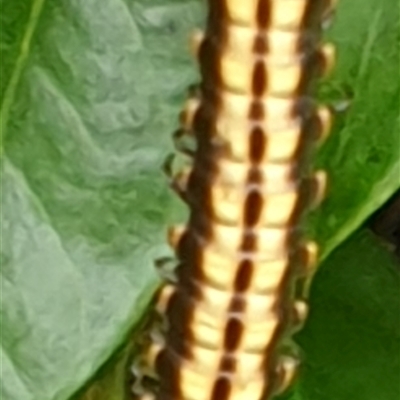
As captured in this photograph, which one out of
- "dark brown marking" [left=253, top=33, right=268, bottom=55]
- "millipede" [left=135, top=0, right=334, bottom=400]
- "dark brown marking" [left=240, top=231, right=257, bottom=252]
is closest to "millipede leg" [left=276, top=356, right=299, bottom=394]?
"millipede" [left=135, top=0, right=334, bottom=400]

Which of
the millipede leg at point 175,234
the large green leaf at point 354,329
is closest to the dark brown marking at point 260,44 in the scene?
the millipede leg at point 175,234

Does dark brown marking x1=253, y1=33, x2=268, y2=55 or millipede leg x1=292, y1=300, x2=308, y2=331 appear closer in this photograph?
dark brown marking x1=253, y1=33, x2=268, y2=55

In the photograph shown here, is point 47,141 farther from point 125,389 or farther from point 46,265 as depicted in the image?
point 125,389

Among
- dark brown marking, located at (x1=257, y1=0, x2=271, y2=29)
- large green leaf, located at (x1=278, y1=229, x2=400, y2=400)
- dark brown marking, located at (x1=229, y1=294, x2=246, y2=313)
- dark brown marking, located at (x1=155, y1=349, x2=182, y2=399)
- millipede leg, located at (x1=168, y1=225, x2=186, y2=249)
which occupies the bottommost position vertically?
large green leaf, located at (x1=278, y1=229, x2=400, y2=400)

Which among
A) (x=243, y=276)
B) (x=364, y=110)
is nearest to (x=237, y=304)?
(x=243, y=276)

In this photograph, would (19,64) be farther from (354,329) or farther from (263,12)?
(354,329)

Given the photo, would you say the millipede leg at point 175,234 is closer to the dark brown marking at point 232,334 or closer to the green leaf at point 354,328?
the dark brown marking at point 232,334

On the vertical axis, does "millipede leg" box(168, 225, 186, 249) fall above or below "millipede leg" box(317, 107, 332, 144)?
below

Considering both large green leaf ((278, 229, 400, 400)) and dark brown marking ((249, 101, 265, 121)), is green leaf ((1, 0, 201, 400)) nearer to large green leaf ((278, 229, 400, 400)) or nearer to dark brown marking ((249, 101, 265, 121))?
dark brown marking ((249, 101, 265, 121))
